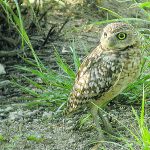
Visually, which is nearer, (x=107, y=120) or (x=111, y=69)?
(x=111, y=69)

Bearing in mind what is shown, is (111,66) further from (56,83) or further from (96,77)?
(56,83)

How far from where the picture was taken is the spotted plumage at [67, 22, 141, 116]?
13.4 ft

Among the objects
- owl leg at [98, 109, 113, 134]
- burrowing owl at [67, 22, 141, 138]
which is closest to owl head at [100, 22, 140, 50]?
burrowing owl at [67, 22, 141, 138]

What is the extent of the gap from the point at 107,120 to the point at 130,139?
1.13 feet

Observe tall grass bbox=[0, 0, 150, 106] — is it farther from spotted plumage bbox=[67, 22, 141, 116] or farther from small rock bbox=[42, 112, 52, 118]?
spotted plumage bbox=[67, 22, 141, 116]

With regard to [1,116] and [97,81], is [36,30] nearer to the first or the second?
[1,116]

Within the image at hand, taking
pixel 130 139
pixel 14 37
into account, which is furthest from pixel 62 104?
pixel 14 37

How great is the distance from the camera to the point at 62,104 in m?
4.71

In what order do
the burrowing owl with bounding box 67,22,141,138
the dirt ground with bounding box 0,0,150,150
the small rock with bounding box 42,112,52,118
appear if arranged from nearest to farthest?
the burrowing owl with bounding box 67,22,141,138 < the dirt ground with bounding box 0,0,150,150 < the small rock with bounding box 42,112,52,118

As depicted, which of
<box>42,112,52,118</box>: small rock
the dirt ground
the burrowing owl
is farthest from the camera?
<box>42,112,52,118</box>: small rock

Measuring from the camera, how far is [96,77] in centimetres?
418

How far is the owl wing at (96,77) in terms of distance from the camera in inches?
162

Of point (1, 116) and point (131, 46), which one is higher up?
point (131, 46)

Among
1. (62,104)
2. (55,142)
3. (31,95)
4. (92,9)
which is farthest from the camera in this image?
(92,9)
